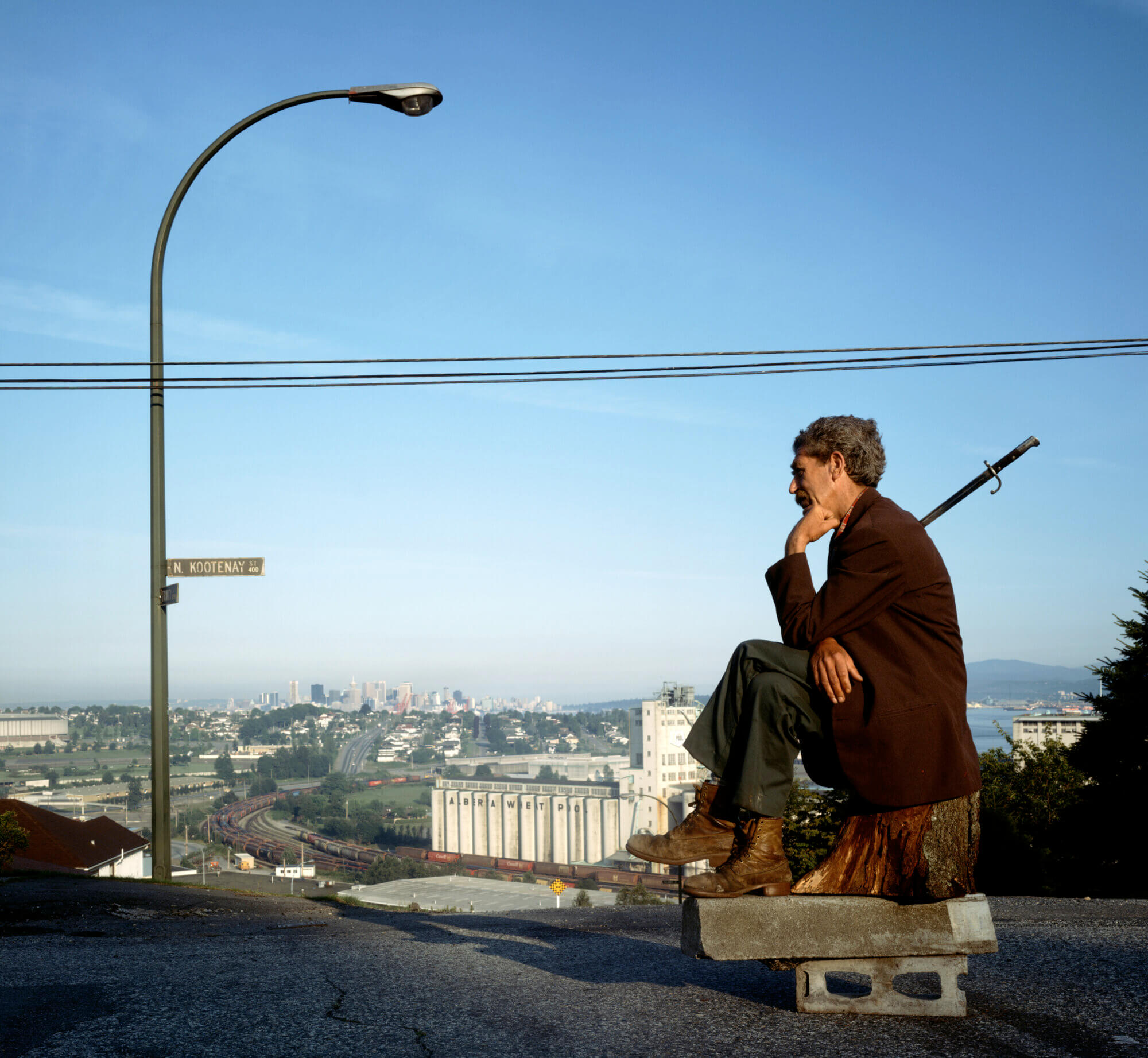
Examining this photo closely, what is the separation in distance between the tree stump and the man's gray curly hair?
1275mm

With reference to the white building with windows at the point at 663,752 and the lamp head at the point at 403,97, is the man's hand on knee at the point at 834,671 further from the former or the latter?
the white building with windows at the point at 663,752

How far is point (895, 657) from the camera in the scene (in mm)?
3645

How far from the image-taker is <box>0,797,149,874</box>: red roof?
16438mm

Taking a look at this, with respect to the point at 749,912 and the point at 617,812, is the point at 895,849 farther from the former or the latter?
the point at 617,812

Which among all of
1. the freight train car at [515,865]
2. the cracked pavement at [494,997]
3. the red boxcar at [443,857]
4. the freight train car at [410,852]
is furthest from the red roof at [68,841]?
the red boxcar at [443,857]

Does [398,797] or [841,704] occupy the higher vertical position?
[841,704]

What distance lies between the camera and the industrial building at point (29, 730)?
11356 centimetres

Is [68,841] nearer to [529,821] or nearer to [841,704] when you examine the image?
[841,704]

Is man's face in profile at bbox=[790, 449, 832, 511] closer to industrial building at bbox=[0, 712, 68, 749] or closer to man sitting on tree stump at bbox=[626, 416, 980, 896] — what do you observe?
man sitting on tree stump at bbox=[626, 416, 980, 896]

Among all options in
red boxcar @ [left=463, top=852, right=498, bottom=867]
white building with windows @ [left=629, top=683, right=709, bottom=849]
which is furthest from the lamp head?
red boxcar @ [left=463, top=852, right=498, bottom=867]

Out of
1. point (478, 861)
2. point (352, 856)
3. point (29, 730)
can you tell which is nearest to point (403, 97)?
point (352, 856)

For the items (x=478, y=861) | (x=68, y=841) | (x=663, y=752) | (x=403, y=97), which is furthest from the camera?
Result: (x=478, y=861)

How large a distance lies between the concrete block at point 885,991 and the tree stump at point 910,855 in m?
0.28

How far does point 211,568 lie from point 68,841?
39.2ft
